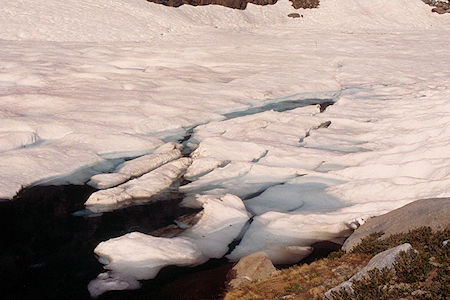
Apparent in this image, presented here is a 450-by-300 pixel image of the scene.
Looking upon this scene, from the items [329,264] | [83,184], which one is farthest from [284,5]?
[329,264]

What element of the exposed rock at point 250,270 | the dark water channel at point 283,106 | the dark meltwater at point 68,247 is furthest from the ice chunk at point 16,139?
the exposed rock at point 250,270

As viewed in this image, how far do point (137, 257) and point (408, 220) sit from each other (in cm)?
582

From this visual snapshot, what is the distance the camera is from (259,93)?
73.7 ft

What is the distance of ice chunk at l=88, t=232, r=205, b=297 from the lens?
27.4 feet

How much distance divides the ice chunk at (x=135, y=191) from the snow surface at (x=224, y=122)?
0.05m

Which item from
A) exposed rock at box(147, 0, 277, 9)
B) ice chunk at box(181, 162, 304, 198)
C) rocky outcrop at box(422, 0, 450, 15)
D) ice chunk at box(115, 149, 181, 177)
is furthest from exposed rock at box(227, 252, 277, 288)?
rocky outcrop at box(422, 0, 450, 15)

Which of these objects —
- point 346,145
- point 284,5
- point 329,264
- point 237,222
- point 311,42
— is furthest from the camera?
point 284,5

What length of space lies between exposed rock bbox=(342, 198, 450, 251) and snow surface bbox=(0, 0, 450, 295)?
0.61 metres

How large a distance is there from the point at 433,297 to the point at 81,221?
26.6ft

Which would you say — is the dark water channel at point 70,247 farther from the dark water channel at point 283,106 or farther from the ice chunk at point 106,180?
the dark water channel at point 283,106

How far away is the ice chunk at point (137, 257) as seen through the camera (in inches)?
329

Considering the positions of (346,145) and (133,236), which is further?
(346,145)

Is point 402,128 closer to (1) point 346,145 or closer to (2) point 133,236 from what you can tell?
(1) point 346,145

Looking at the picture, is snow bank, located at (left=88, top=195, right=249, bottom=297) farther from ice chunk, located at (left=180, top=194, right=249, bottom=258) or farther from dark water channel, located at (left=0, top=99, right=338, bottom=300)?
dark water channel, located at (left=0, top=99, right=338, bottom=300)
